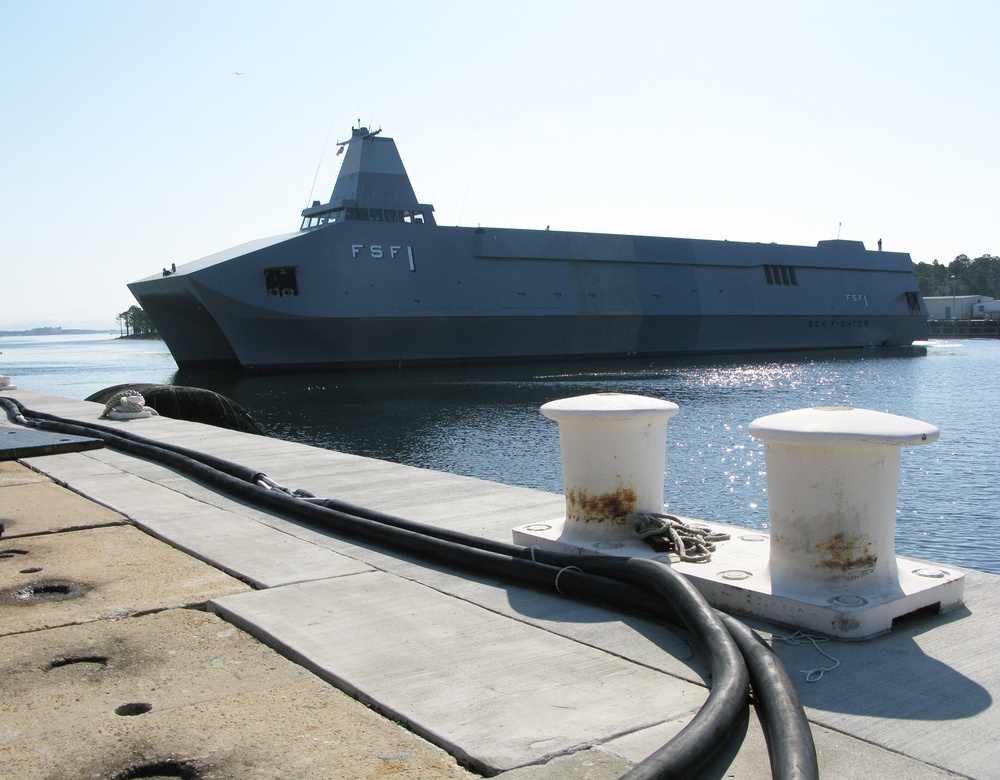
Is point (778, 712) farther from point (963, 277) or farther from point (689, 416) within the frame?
point (963, 277)

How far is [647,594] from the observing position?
3.38 meters

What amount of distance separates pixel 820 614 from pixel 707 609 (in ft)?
1.46

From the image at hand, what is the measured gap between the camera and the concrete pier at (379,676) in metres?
2.26

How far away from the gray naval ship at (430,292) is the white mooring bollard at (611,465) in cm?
3017

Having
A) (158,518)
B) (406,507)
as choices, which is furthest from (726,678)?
(158,518)

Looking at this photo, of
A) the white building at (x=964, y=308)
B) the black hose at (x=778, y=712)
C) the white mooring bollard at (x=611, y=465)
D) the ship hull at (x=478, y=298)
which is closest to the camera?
the black hose at (x=778, y=712)

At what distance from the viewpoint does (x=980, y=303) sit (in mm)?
111875

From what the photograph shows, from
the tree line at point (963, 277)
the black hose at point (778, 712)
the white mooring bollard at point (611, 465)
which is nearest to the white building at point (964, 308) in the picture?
the tree line at point (963, 277)

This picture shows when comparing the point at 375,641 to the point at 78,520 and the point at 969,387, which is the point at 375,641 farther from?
the point at 969,387

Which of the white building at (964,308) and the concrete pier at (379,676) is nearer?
the concrete pier at (379,676)

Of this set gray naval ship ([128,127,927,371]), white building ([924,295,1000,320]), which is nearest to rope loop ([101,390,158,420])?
gray naval ship ([128,127,927,371])

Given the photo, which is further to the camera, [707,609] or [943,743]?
[707,609]

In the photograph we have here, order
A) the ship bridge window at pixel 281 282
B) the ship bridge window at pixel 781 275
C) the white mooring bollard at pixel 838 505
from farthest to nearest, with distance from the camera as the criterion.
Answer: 1. the ship bridge window at pixel 781 275
2. the ship bridge window at pixel 281 282
3. the white mooring bollard at pixel 838 505

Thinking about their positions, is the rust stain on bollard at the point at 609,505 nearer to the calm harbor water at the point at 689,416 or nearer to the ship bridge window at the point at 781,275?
the calm harbor water at the point at 689,416
